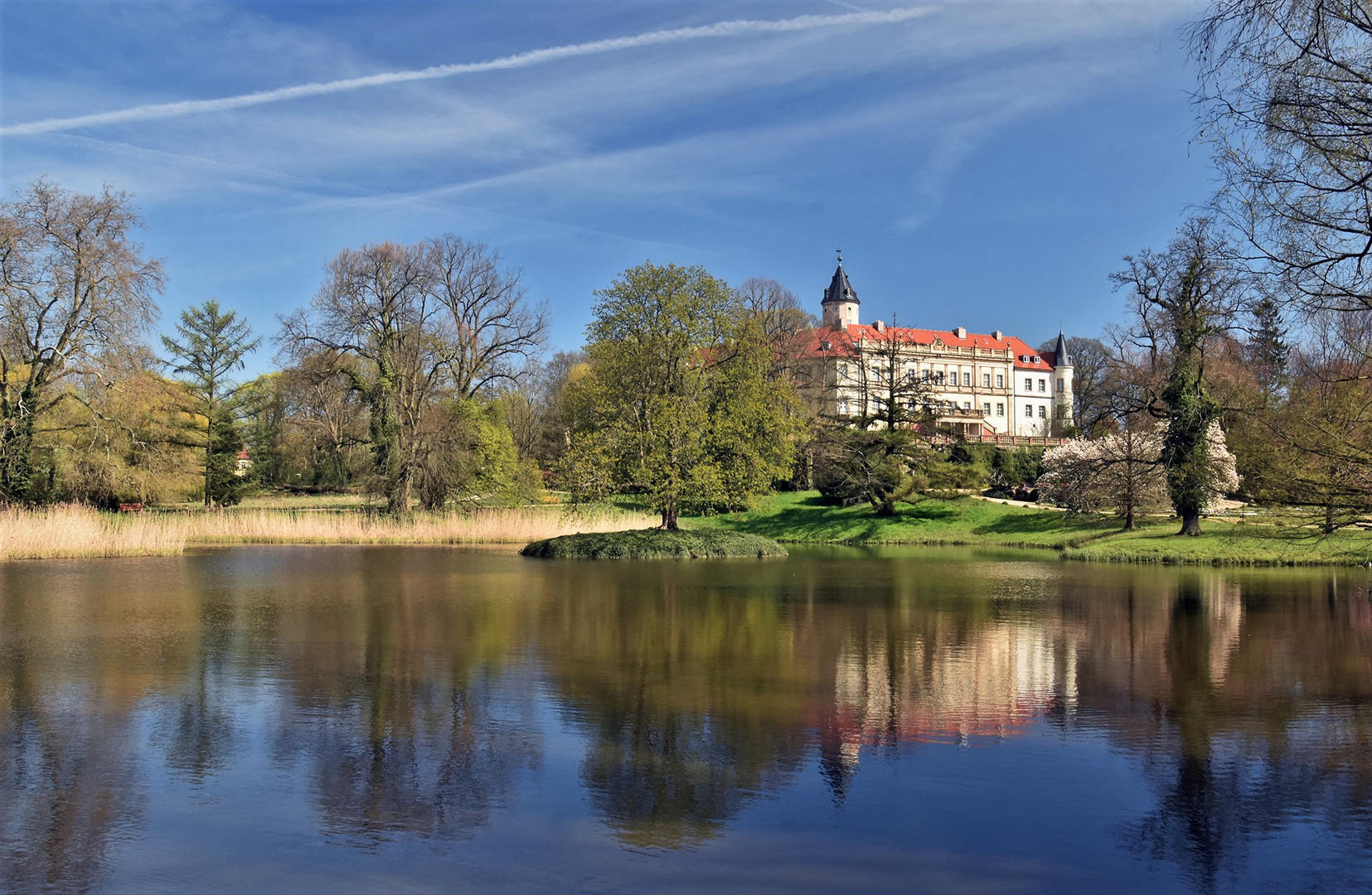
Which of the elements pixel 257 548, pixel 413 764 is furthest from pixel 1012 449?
pixel 413 764

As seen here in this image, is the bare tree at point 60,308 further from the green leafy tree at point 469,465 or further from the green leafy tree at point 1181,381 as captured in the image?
the green leafy tree at point 1181,381

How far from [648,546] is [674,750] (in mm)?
19720

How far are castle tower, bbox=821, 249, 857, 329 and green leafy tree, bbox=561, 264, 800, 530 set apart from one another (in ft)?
205

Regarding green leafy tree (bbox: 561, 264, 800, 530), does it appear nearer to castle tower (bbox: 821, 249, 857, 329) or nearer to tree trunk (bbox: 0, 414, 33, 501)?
tree trunk (bbox: 0, 414, 33, 501)

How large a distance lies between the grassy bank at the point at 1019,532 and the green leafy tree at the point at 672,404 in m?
2.38

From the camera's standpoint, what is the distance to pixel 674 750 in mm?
8383

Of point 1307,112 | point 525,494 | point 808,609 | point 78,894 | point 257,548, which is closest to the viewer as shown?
point 78,894

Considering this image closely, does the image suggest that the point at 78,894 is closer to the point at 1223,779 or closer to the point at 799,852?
the point at 799,852

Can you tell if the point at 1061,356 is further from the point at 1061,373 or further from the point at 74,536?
the point at 74,536

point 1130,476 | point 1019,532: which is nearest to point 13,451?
point 1019,532

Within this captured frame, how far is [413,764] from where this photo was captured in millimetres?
7949

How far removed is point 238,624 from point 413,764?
813cm


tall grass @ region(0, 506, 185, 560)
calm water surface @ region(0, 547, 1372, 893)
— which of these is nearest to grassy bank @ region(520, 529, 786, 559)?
tall grass @ region(0, 506, 185, 560)

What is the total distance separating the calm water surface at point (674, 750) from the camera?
609cm
